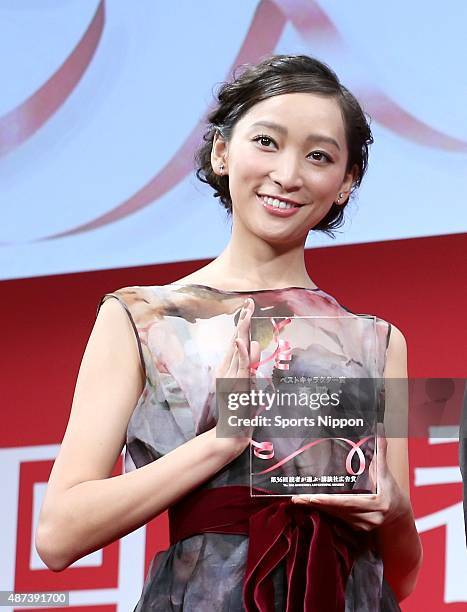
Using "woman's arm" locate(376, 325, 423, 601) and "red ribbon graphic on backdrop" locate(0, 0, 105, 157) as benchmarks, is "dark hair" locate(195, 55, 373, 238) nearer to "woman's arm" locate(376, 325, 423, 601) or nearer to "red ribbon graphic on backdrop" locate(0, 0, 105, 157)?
"woman's arm" locate(376, 325, 423, 601)

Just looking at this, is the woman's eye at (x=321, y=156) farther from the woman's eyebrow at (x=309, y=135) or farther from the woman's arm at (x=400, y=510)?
the woman's arm at (x=400, y=510)

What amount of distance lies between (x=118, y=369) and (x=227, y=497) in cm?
19

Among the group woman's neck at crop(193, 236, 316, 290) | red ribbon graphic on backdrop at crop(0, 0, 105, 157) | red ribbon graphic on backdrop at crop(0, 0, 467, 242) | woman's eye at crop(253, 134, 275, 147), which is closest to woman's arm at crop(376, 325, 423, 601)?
woman's neck at crop(193, 236, 316, 290)

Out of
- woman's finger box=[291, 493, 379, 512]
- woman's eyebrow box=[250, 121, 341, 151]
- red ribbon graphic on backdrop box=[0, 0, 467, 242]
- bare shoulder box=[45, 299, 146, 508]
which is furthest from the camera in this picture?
red ribbon graphic on backdrop box=[0, 0, 467, 242]

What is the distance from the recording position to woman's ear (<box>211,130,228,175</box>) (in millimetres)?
1509

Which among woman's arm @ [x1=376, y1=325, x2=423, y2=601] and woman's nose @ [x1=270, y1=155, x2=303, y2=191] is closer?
woman's arm @ [x1=376, y1=325, x2=423, y2=601]

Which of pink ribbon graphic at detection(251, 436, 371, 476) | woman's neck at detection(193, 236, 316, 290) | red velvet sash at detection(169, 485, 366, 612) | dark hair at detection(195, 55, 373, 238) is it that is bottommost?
red velvet sash at detection(169, 485, 366, 612)

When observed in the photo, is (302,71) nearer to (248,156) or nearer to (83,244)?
(248,156)

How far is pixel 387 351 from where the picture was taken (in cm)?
143

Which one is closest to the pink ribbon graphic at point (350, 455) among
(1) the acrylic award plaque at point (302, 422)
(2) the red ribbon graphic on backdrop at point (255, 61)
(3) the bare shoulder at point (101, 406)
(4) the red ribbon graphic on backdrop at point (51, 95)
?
(1) the acrylic award plaque at point (302, 422)

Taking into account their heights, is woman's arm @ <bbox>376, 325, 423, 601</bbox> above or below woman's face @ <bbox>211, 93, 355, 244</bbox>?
below

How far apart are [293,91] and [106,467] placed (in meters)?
0.49

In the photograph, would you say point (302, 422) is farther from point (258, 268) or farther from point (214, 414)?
point (258, 268)

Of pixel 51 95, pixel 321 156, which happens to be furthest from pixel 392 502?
pixel 51 95
